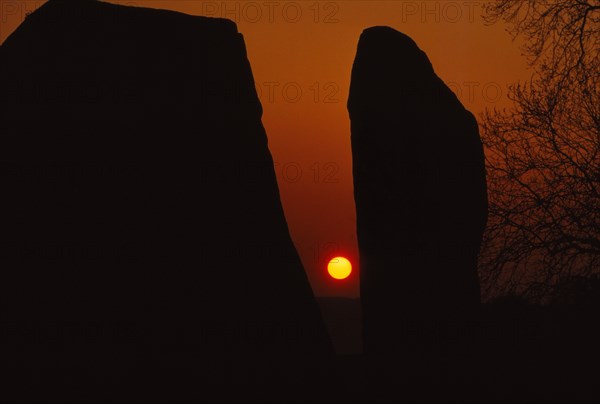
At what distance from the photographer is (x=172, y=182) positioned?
10195 mm

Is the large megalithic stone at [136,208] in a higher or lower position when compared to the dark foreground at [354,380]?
higher

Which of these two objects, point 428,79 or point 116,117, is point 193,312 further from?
point 428,79

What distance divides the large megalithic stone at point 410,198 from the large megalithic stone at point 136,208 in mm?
1319

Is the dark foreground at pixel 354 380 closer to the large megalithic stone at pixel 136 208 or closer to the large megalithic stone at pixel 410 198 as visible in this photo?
the large megalithic stone at pixel 136 208

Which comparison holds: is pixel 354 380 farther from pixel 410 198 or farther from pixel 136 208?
pixel 410 198

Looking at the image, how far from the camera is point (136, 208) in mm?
10000

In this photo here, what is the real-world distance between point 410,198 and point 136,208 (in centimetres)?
353

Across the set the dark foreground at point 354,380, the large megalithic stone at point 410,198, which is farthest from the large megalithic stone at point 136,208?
the large megalithic stone at point 410,198

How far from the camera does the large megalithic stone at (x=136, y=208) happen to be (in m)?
9.62

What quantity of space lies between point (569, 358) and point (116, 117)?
6021mm

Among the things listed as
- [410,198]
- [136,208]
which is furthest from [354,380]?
[410,198]

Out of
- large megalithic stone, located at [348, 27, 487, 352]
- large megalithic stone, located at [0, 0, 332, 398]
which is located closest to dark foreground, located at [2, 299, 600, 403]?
large megalithic stone, located at [0, 0, 332, 398]

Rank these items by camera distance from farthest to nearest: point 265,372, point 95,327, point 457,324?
point 457,324 → point 95,327 → point 265,372

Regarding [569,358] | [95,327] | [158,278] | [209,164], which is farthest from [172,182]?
[569,358]
